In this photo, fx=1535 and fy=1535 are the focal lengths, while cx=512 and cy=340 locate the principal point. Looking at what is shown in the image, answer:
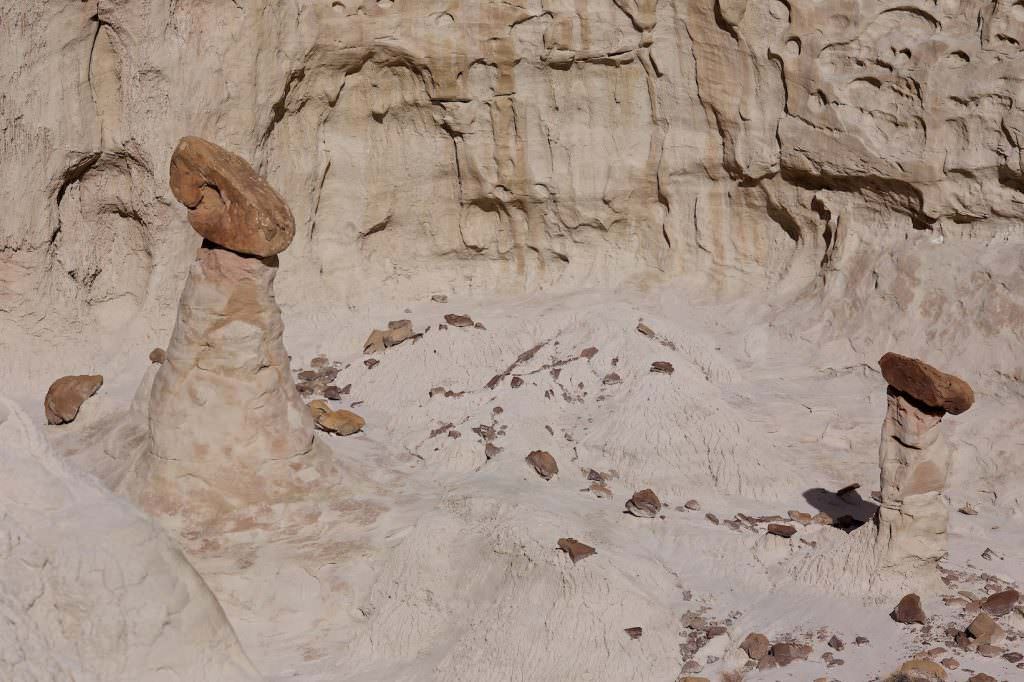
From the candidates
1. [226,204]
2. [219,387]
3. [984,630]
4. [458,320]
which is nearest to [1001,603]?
[984,630]

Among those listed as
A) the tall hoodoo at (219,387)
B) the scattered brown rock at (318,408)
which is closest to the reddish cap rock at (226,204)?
the tall hoodoo at (219,387)

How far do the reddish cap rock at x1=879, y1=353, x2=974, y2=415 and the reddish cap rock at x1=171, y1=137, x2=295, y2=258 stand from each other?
170 inches

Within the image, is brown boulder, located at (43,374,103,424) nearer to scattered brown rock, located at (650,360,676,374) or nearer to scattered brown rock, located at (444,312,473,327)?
scattered brown rock, located at (444,312,473,327)

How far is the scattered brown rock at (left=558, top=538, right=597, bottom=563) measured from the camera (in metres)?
9.93

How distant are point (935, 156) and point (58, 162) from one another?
791 centimetres

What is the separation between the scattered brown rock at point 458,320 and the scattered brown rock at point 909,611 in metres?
5.92

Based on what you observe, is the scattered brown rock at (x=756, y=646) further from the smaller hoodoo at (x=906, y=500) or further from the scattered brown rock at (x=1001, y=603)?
the scattered brown rock at (x=1001, y=603)

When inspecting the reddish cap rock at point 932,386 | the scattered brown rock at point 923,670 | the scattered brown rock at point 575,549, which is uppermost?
the reddish cap rock at point 932,386

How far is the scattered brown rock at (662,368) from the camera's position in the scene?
13039 mm

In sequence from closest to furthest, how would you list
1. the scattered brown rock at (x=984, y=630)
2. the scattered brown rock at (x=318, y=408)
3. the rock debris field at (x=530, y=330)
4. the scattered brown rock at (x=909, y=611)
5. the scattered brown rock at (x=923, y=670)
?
1. the scattered brown rock at (x=923, y=670)
2. the scattered brown rock at (x=984, y=630)
3. the scattered brown rock at (x=909, y=611)
4. the rock debris field at (x=530, y=330)
5. the scattered brown rock at (x=318, y=408)

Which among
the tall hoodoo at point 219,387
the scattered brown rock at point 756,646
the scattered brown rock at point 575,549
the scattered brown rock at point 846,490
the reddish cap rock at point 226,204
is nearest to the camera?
the scattered brown rock at point 756,646

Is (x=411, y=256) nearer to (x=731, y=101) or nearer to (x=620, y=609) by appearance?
(x=731, y=101)

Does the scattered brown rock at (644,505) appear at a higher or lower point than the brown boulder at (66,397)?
higher

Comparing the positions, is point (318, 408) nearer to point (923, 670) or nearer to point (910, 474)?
point (910, 474)
